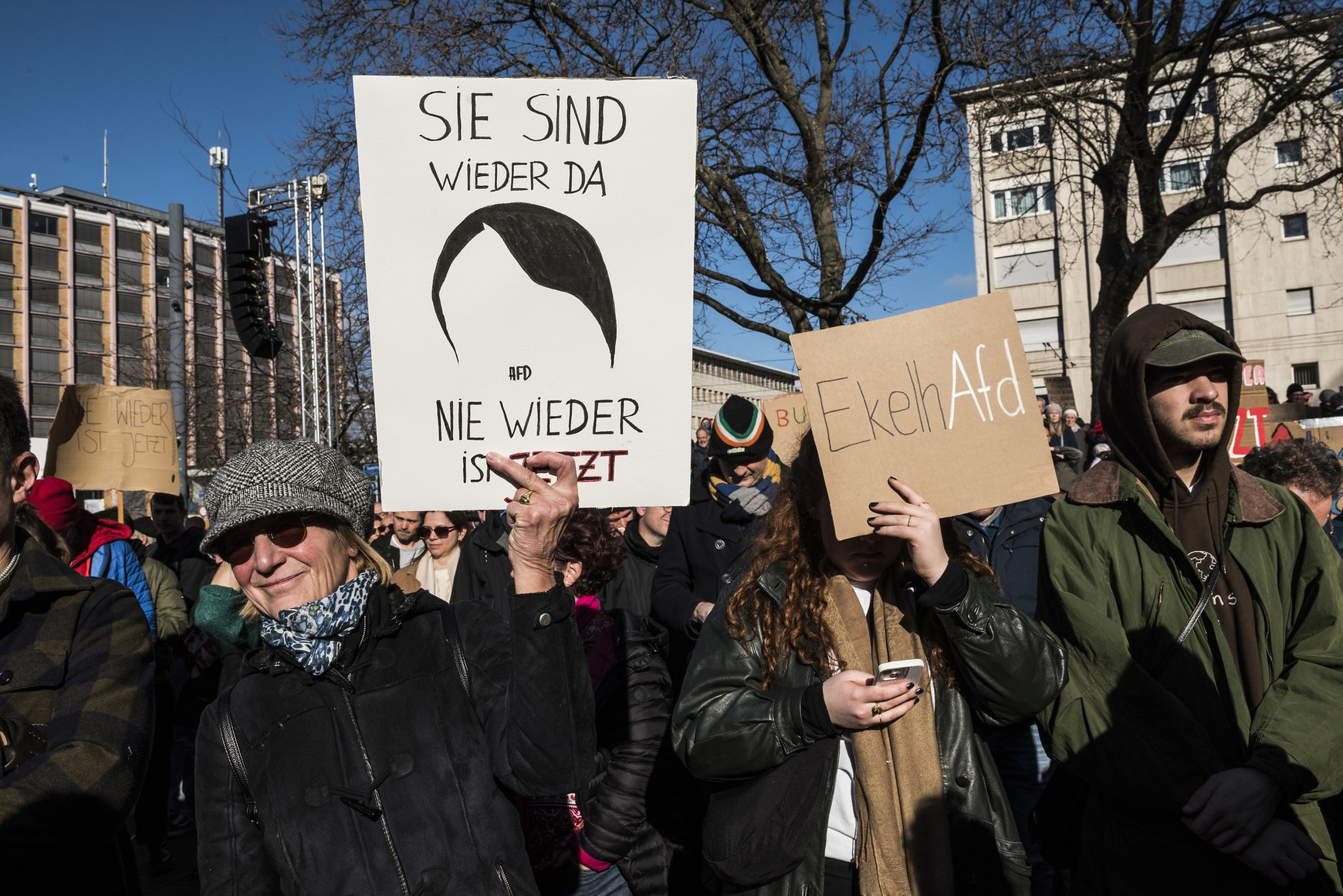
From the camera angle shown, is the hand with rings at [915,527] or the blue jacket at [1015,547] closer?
the hand with rings at [915,527]

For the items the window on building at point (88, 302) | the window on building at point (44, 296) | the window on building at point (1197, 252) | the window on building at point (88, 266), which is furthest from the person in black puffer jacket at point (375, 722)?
the window on building at point (88, 266)

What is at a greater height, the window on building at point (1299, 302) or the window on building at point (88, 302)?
the window on building at point (88, 302)

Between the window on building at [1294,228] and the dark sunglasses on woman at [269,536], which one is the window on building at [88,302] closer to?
the window on building at [1294,228]

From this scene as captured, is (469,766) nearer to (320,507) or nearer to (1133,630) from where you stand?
(320,507)

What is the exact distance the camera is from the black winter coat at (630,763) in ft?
8.79

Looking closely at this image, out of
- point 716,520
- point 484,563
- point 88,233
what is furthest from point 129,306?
point 716,520

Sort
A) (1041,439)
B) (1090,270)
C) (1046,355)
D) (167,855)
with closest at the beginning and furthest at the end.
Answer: (1041,439) < (167,855) < (1090,270) < (1046,355)

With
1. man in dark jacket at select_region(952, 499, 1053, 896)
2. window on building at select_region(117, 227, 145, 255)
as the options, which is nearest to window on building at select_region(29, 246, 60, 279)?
window on building at select_region(117, 227, 145, 255)

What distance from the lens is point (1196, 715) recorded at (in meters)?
2.18

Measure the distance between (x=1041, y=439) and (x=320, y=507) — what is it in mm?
1540

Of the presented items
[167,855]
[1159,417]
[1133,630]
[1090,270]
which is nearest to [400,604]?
[1133,630]

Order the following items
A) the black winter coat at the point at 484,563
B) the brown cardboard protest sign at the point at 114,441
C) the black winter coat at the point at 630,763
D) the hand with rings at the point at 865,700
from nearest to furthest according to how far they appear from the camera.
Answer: the hand with rings at the point at 865,700
the black winter coat at the point at 630,763
the black winter coat at the point at 484,563
the brown cardboard protest sign at the point at 114,441

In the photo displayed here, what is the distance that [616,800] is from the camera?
105 inches

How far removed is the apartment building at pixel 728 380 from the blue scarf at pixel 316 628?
8223 centimetres
